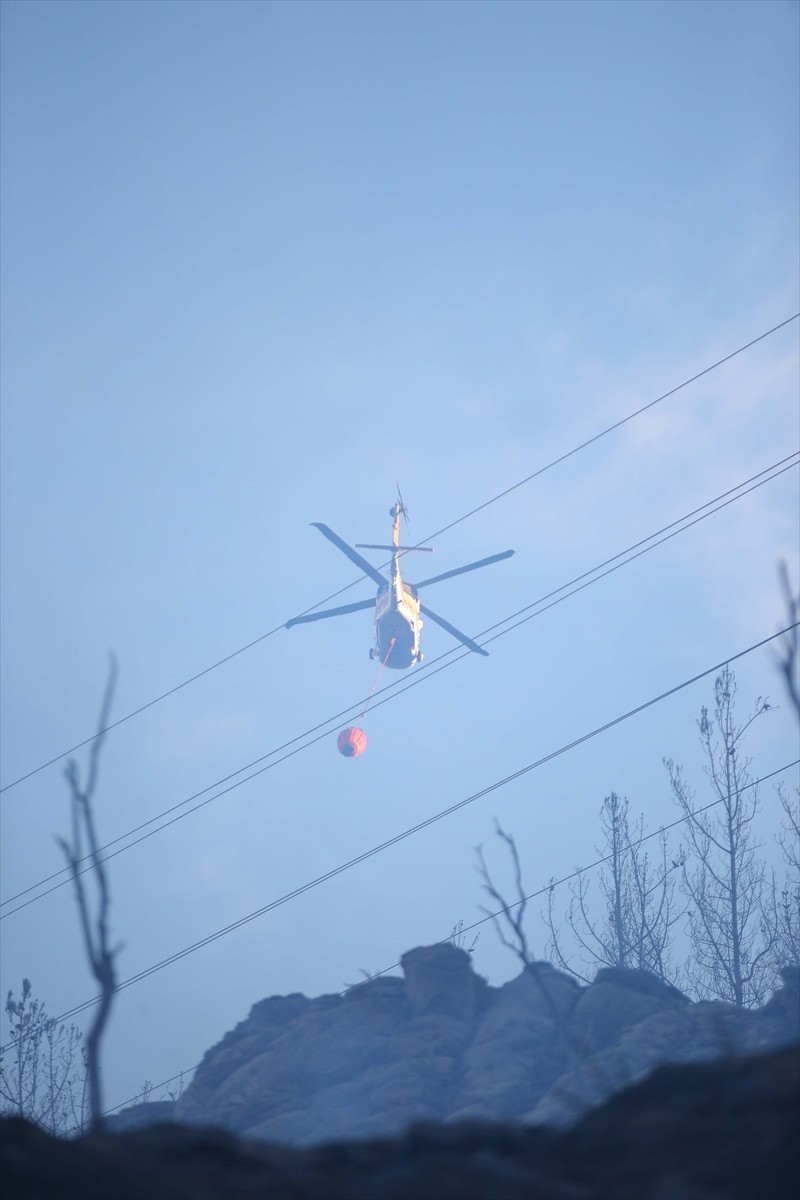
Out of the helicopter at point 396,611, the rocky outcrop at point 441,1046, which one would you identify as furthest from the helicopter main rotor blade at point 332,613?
the rocky outcrop at point 441,1046

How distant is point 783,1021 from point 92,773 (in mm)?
8291

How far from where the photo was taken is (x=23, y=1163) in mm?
4430

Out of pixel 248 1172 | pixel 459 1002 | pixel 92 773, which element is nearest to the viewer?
pixel 248 1172

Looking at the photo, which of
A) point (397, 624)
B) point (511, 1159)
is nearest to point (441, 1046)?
point (511, 1159)

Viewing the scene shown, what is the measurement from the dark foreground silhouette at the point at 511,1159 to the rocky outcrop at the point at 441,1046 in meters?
6.70

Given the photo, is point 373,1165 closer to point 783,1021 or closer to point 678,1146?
point 678,1146

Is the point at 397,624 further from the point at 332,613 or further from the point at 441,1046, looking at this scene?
the point at 441,1046

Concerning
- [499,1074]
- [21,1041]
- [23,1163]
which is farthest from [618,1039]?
[21,1041]

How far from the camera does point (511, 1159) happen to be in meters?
4.25

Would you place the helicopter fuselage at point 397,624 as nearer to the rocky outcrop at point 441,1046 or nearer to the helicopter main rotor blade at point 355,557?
the helicopter main rotor blade at point 355,557

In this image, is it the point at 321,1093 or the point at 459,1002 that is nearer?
the point at 321,1093

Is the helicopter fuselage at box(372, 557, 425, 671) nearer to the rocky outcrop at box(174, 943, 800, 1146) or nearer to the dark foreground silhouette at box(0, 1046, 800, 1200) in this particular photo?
the rocky outcrop at box(174, 943, 800, 1146)

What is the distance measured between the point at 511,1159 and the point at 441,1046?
34.0ft

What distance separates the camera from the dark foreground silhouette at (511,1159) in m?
3.88
